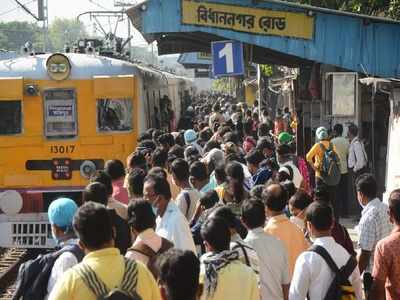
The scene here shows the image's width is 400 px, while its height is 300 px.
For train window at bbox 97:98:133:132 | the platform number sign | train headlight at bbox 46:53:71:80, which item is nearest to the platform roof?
the platform number sign

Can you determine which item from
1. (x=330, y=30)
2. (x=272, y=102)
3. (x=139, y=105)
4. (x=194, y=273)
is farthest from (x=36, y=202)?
(x=272, y=102)

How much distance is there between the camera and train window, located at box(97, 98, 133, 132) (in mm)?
11430

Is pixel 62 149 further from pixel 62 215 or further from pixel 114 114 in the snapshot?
pixel 62 215

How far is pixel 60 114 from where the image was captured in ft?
37.4

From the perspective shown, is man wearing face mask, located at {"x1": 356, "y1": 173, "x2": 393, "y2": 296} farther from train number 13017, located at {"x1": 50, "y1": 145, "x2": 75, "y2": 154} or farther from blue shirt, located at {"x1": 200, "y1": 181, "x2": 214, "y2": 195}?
train number 13017, located at {"x1": 50, "y1": 145, "x2": 75, "y2": 154}

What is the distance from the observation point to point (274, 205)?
18.7 feet

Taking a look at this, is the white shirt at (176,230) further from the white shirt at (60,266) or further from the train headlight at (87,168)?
the train headlight at (87,168)

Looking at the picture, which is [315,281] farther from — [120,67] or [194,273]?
[120,67]

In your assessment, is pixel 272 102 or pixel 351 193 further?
pixel 272 102

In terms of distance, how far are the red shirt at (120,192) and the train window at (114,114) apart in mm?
4017

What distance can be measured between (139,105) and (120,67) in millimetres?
615

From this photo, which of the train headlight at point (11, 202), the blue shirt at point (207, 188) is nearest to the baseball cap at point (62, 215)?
the blue shirt at point (207, 188)

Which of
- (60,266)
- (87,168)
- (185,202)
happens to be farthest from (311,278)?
(87,168)

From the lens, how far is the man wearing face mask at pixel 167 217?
18.0 ft
